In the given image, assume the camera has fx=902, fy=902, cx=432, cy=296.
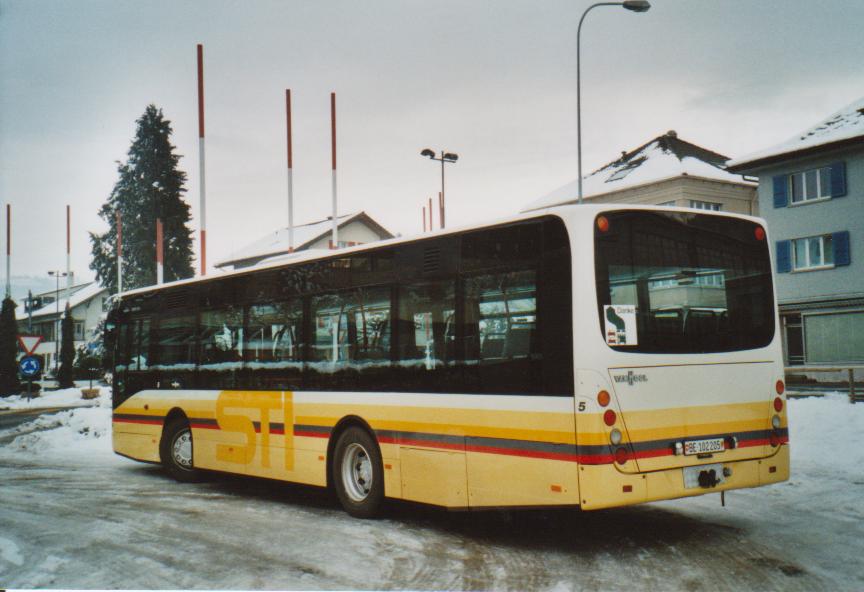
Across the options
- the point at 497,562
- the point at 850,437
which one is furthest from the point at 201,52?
the point at 850,437

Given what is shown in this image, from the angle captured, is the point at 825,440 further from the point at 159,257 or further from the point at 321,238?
the point at 321,238

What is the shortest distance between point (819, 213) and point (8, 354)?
28830 millimetres

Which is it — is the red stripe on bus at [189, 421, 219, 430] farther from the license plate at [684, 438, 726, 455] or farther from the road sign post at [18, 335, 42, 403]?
the road sign post at [18, 335, 42, 403]

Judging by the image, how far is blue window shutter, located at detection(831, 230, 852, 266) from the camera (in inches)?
1105

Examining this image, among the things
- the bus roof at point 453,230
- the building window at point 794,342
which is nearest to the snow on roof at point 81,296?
the bus roof at point 453,230

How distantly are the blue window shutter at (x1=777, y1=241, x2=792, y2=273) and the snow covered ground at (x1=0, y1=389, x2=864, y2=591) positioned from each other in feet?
70.5

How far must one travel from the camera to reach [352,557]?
7.17 meters

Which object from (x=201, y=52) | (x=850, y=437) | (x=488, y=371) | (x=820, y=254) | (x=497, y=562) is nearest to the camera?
(x=497, y=562)

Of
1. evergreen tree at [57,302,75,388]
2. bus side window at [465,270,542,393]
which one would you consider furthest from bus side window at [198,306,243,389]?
evergreen tree at [57,302,75,388]

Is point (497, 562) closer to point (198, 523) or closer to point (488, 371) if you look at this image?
point (488, 371)

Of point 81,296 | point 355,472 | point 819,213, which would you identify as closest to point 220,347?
point 355,472

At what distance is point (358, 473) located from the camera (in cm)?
930

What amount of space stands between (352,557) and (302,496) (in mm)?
3889

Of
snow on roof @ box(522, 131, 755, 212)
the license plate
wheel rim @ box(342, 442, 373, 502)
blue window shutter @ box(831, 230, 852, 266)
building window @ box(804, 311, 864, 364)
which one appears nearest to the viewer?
the license plate
